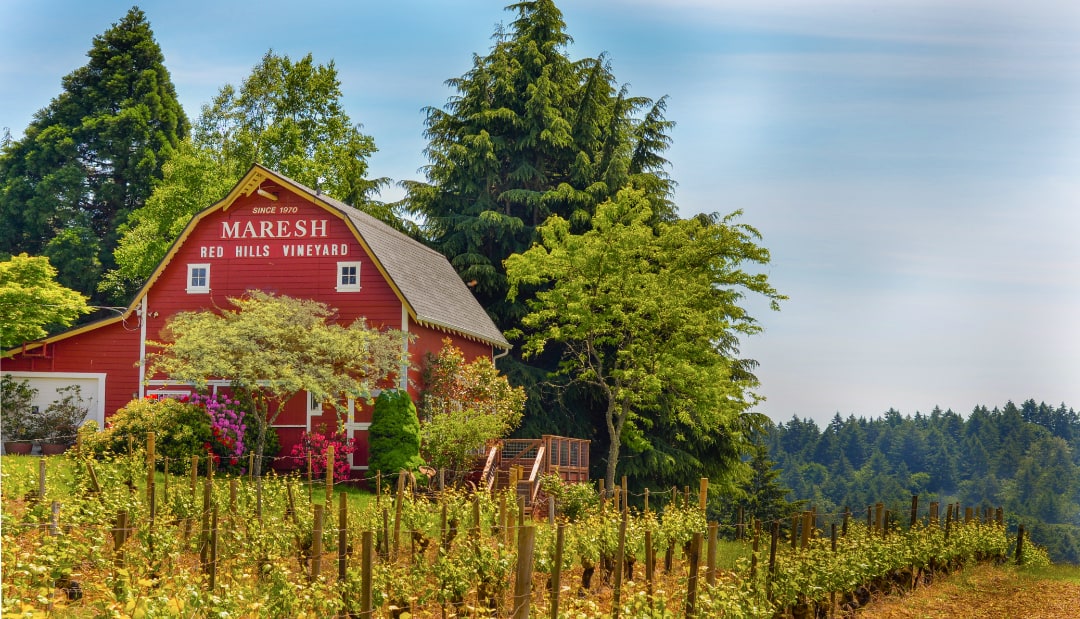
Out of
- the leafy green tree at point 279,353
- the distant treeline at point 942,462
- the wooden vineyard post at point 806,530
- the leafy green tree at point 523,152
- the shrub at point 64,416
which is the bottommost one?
the distant treeline at point 942,462

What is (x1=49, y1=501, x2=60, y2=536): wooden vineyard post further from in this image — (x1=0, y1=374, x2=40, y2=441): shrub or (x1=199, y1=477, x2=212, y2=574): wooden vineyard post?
(x1=0, y1=374, x2=40, y2=441): shrub

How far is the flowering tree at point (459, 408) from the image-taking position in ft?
92.1

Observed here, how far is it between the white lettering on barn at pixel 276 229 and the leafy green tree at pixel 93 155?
57.1 feet

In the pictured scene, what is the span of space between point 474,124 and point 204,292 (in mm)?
15706

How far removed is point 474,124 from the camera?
140 feet

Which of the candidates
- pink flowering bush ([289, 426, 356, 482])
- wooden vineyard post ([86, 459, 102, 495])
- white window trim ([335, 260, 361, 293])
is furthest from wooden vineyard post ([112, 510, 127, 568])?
white window trim ([335, 260, 361, 293])

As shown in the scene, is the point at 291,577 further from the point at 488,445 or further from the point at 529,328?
the point at 529,328

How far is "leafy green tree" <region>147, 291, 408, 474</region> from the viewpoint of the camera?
26.2m

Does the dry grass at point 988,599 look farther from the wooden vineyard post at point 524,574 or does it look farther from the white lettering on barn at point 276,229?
the white lettering on barn at point 276,229

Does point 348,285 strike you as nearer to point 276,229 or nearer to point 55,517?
point 276,229

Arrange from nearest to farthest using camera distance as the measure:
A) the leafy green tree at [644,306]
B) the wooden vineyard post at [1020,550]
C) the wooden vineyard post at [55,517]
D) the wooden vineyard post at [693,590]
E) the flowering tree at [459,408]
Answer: the wooden vineyard post at [693,590] → the wooden vineyard post at [55,517] → the flowering tree at [459,408] → the wooden vineyard post at [1020,550] → the leafy green tree at [644,306]

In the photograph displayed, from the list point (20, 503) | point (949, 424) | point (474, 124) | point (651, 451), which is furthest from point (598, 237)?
point (949, 424)

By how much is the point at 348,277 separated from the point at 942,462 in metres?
127

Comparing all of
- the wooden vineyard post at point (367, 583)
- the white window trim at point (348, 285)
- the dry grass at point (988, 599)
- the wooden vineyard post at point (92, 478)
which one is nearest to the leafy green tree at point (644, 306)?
the white window trim at point (348, 285)
